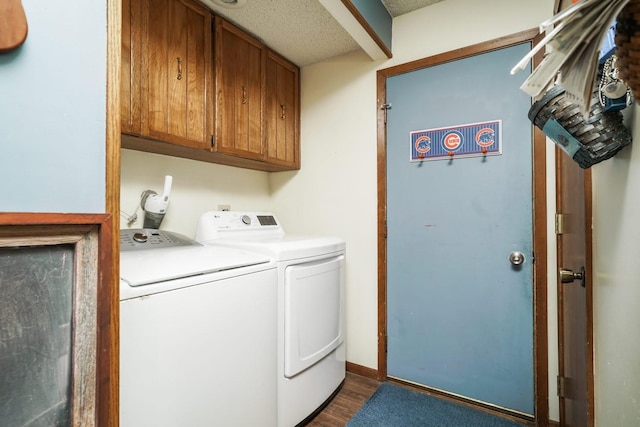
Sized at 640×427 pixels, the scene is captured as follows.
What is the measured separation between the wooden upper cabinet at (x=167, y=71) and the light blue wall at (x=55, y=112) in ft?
2.83

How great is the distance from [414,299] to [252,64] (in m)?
1.93

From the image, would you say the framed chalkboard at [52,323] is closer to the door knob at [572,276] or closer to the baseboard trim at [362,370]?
the door knob at [572,276]

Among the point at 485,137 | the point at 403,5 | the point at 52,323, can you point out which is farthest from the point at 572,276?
the point at 403,5

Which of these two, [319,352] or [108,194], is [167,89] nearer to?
[108,194]

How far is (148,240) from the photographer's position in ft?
4.95

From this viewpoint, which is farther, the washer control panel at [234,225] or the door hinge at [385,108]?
the door hinge at [385,108]

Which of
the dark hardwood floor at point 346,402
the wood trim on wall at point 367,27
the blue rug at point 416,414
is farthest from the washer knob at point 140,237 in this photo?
the wood trim on wall at point 367,27

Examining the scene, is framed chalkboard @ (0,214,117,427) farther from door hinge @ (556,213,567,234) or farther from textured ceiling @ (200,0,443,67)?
door hinge @ (556,213,567,234)

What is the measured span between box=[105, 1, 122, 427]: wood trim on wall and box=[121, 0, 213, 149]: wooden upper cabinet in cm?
84

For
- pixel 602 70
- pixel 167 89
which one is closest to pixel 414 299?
pixel 602 70

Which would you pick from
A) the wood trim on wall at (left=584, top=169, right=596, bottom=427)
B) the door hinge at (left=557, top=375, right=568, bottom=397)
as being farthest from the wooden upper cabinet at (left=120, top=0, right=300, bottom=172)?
the door hinge at (left=557, top=375, right=568, bottom=397)

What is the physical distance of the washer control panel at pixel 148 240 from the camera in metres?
1.41

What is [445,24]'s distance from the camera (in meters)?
1.86

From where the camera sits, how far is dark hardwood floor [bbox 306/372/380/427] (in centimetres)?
166
